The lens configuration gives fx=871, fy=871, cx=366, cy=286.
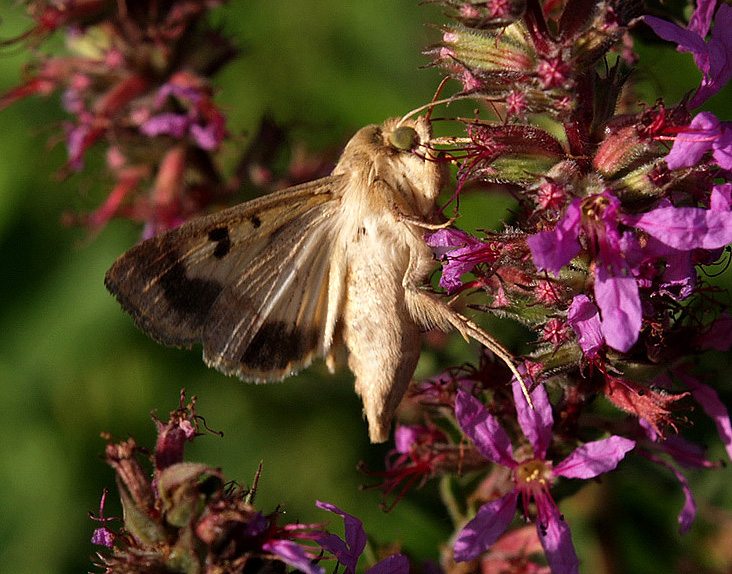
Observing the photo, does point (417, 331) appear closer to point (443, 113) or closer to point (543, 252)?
point (543, 252)

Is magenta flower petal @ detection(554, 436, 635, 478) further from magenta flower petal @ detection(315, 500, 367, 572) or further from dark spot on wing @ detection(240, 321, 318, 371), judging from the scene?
dark spot on wing @ detection(240, 321, 318, 371)

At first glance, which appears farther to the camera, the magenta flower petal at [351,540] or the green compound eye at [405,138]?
the green compound eye at [405,138]

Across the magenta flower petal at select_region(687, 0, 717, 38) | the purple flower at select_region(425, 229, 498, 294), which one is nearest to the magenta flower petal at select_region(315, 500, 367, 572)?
the purple flower at select_region(425, 229, 498, 294)

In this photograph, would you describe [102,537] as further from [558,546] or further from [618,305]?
[618,305]

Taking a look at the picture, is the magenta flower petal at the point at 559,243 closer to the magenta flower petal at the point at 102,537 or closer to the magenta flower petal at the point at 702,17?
the magenta flower petal at the point at 702,17

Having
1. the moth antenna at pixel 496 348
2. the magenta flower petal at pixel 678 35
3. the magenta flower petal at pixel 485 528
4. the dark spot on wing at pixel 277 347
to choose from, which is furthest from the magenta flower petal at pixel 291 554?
the magenta flower petal at pixel 678 35

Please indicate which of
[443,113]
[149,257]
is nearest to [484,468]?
[149,257]
